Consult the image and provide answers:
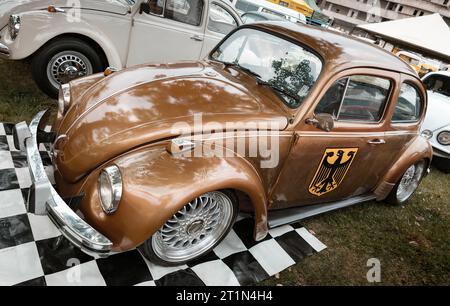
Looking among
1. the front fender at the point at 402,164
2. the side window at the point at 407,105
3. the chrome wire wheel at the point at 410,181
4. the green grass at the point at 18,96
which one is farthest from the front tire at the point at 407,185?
the green grass at the point at 18,96

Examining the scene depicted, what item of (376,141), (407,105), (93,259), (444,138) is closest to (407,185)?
(407,105)

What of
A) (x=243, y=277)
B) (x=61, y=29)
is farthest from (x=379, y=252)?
(x=61, y=29)

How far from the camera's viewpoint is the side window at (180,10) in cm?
449

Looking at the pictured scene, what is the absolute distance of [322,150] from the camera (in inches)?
105

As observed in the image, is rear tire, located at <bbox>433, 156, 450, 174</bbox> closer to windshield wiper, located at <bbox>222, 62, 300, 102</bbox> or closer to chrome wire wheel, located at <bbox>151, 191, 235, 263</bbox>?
windshield wiper, located at <bbox>222, 62, 300, 102</bbox>

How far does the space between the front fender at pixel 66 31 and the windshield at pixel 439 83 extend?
21.9 ft

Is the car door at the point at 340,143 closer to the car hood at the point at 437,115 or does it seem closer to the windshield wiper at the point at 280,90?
the windshield wiper at the point at 280,90

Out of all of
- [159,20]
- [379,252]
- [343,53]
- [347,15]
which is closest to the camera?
[343,53]

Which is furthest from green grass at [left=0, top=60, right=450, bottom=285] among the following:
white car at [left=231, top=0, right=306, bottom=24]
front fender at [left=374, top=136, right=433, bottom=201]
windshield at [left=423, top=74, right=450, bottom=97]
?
white car at [left=231, top=0, right=306, bottom=24]

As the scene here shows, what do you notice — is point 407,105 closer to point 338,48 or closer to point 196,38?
point 338,48

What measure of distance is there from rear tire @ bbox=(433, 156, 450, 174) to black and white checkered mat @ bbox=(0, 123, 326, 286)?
434 centimetres

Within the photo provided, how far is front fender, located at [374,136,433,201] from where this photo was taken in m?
3.57
